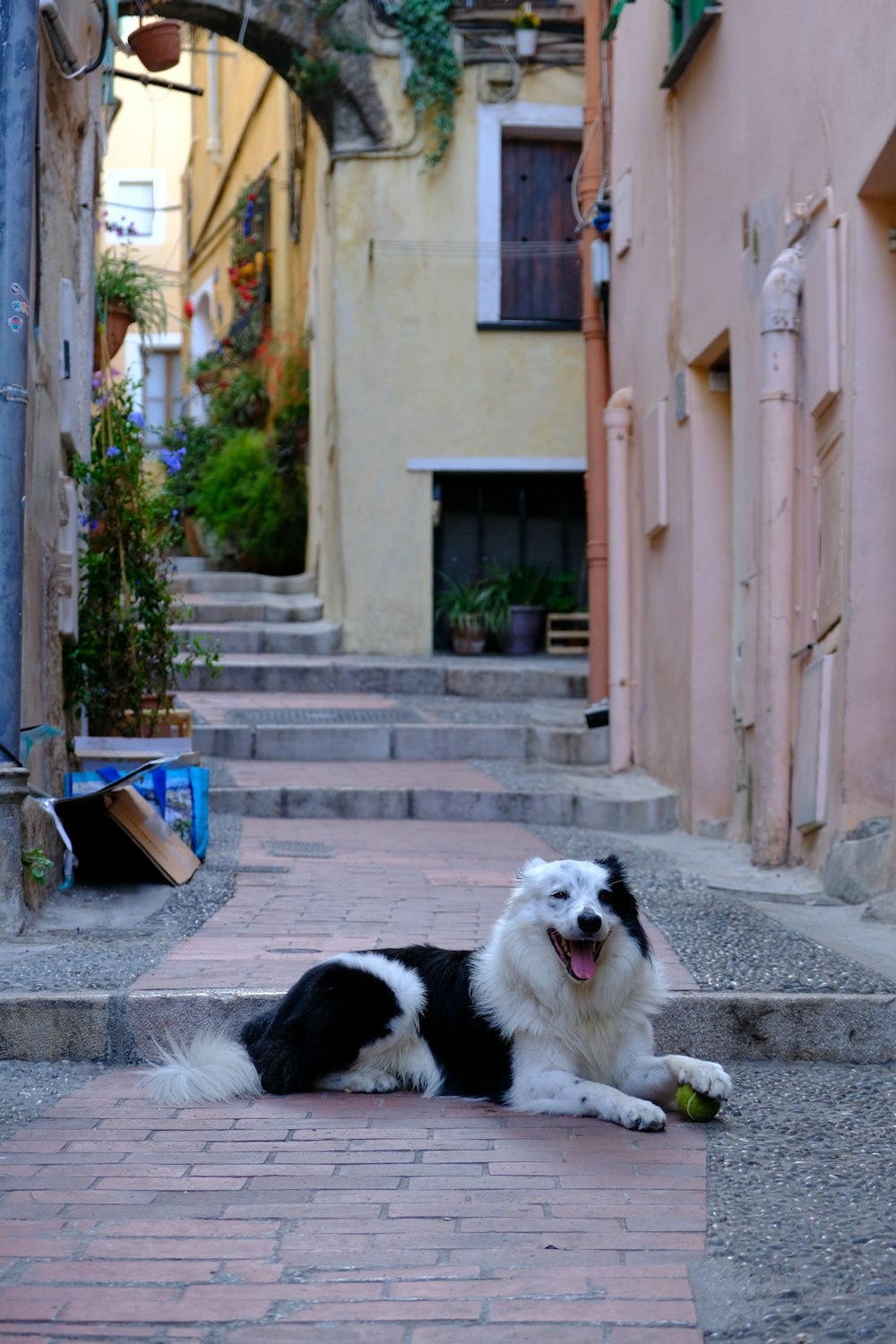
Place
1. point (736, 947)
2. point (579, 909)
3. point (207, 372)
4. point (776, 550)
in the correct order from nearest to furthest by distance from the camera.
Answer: point (579, 909) < point (736, 947) < point (776, 550) < point (207, 372)

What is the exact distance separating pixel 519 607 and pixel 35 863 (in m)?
9.76

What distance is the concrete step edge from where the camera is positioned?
462 cm

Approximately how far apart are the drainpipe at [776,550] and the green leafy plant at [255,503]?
9.81 metres

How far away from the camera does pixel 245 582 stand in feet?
53.0

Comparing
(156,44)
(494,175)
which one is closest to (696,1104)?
(156,44)

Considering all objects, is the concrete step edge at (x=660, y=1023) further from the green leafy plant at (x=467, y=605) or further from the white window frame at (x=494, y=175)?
the white window frame at (x=494, y=175)

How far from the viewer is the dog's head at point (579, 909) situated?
410cm

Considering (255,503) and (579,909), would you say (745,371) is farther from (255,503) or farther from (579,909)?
(255,503)

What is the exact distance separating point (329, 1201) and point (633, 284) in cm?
894

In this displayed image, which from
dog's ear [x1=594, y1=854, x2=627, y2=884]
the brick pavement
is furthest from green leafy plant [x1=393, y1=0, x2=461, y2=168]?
dog's ear [x1=594, y1=854, x2=627, y2=884]

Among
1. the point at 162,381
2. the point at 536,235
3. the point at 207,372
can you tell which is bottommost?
the point at 207,372

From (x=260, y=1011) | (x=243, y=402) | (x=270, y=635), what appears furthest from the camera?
(x=243, y=402)

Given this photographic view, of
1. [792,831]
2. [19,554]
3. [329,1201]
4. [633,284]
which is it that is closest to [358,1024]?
[329,1201]

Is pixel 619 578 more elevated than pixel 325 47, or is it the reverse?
pixel 325 47
